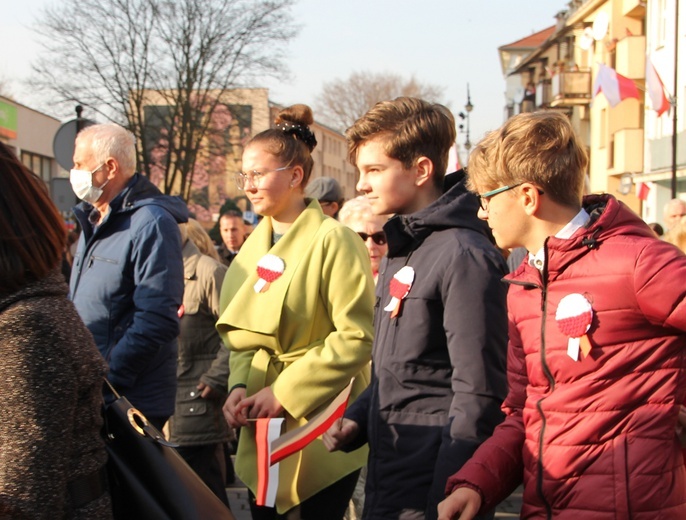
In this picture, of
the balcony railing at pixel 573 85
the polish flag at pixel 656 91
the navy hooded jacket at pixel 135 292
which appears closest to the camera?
the navy hooded jacket at pixel 135 292

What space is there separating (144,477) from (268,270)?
5.54ft

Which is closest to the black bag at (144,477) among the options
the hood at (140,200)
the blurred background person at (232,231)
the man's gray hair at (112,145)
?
the hood at (140,200)

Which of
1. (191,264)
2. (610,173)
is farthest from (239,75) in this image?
(191,264)

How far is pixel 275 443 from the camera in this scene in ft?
12.9

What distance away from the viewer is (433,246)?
323 cm

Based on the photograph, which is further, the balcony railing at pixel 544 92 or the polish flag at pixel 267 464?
the balcony railing at pixel 544 92

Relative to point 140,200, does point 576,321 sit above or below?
below

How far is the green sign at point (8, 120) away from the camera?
118ft

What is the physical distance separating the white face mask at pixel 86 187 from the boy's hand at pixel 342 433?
6.35ft

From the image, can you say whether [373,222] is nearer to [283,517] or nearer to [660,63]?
[283,517]

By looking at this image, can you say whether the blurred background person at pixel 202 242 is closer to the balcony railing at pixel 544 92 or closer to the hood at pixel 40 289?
the hood at pixel 40 289

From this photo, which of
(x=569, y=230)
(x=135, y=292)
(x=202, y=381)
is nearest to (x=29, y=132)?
(x=202, y=381)

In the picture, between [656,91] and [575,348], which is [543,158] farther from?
A: [656,91]

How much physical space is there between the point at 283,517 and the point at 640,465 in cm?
196
